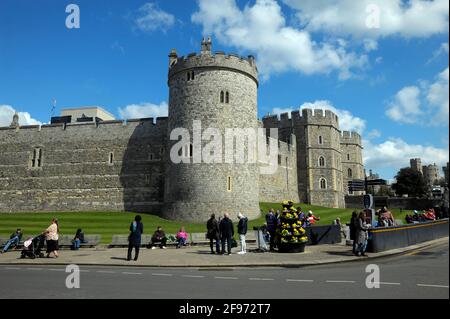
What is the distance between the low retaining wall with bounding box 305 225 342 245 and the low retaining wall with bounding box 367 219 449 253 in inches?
109

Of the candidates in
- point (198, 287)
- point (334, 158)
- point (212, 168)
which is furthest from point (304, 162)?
point (198, 287)

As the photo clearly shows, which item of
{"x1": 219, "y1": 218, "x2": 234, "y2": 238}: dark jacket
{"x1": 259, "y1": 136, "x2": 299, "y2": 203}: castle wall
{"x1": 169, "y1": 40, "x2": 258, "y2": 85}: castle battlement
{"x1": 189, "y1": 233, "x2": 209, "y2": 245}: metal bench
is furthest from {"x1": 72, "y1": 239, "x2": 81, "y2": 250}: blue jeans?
{"x1": 259, "y1": 136, "x2": 299, "y2": 203}: castle wall

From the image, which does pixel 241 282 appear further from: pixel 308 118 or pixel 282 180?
pixel 308 118

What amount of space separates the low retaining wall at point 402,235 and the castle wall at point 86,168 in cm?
2369

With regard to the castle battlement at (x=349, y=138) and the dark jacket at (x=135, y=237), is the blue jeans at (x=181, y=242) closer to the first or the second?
the dark jacket at (x=135, y=237)

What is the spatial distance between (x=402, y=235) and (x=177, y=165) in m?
18.2

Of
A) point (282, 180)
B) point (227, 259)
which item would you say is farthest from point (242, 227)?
point (282, 180)

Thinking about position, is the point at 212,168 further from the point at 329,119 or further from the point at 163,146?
the point at 329,119

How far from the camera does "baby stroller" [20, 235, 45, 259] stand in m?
14.4

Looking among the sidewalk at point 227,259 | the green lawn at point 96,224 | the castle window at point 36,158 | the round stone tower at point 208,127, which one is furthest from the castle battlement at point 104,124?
the sidewalk at point 227,259

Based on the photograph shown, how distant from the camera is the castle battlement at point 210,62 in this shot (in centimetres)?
2969

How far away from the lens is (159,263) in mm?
11953
